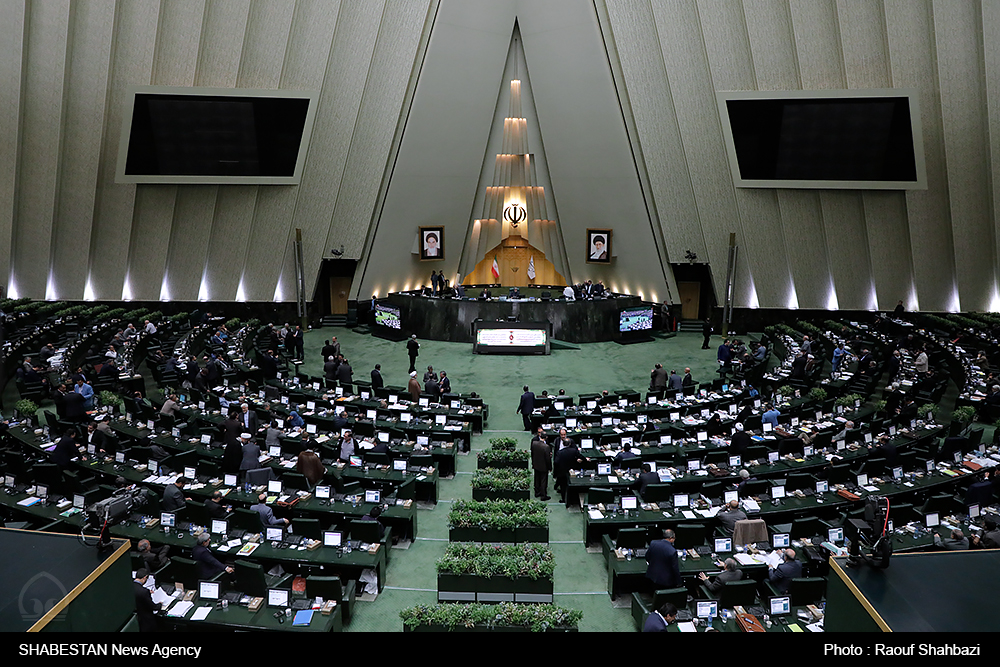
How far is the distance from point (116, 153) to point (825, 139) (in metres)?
27.2

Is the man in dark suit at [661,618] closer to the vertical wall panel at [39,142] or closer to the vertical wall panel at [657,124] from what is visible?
the vertical wall panel at [657,124]

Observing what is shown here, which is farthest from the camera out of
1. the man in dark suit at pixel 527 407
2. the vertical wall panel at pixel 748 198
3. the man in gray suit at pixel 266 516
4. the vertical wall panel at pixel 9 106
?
the vertical wall panel at pixel 748 198

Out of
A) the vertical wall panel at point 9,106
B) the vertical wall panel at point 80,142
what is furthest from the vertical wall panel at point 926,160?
the vertical wall panel at point 9,106

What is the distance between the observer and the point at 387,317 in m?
27.9

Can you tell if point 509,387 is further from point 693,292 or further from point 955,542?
point 693,292

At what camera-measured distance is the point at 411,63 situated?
25719 mm

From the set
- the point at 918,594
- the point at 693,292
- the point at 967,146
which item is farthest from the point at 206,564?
the point at 693,292

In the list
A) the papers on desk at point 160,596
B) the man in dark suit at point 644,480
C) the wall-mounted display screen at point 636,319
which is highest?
the wall-mounted display screen at point 636,319

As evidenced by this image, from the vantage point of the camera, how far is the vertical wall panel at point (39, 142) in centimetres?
2312

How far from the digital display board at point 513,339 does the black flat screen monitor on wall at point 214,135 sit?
32.7 feet

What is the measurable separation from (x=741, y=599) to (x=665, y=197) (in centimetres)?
2202

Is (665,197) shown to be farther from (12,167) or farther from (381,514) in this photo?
(12,167)

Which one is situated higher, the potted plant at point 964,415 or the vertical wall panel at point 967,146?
the vertical wall panel at point 967,146
